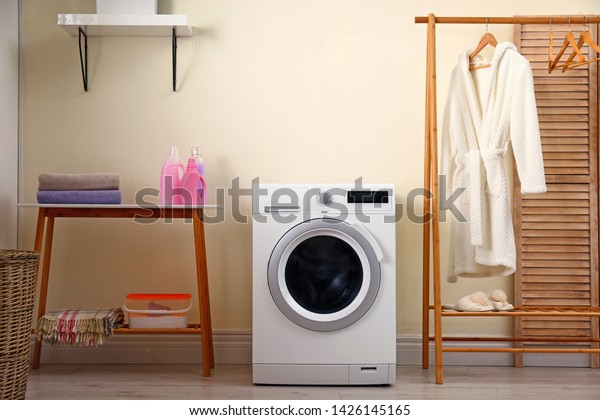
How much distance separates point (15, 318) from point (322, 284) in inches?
44.0

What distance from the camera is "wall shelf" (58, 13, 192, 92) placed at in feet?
10.2

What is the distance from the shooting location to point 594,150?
3.24 meters

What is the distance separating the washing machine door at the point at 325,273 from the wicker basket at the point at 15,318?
890 mm

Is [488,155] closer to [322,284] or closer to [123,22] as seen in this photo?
[322,284]

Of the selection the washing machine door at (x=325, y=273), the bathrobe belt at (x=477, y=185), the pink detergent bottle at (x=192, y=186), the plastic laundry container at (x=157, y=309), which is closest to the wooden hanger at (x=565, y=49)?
the bathrobe belt at (x=477, y=185)

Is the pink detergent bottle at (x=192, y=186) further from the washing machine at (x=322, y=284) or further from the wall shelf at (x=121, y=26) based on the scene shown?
the wall shelf at (x=121, y=26)

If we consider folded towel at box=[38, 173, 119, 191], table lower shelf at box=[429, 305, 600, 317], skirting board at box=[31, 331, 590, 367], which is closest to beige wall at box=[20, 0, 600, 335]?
skirting board at box=[31, 331, 590, 367]

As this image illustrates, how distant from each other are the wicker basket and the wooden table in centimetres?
57

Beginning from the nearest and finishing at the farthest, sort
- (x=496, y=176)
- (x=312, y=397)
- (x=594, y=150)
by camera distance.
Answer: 1. (x=312, y=397)
2. (x=496, y=176)
3. (x=594, y=150)

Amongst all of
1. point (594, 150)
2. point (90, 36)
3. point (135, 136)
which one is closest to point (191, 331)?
point (135, 136)

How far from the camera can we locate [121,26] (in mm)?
3145

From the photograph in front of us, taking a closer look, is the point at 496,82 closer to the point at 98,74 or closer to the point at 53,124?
the point at 98,74

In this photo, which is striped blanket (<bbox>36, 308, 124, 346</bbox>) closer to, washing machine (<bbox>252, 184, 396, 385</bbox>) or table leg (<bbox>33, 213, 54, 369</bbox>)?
table leg (<bbox>33, 213, 54, 369</bbox>)

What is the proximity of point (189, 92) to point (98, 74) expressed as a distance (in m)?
0.43
